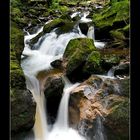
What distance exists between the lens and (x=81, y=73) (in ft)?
24.0

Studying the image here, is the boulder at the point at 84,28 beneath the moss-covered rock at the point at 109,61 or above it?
above

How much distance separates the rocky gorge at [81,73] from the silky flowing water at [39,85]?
0.11ft

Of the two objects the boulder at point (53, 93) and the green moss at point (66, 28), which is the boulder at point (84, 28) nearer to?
the green moss at point (66, 28)

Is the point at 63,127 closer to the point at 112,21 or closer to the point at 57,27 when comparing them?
the point at 57,27

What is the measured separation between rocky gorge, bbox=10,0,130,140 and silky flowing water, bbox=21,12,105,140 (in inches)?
1.3

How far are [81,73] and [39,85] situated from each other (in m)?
1.17

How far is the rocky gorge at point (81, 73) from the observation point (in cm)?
527

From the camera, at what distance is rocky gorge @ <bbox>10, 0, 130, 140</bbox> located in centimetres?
527

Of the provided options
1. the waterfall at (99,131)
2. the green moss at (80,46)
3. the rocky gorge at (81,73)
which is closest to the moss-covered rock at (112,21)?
the rocky gorge at (81,73)

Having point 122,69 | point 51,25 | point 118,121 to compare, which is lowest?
point 118,121

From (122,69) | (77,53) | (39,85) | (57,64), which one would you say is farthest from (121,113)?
(57,64)

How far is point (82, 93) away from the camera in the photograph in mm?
6078

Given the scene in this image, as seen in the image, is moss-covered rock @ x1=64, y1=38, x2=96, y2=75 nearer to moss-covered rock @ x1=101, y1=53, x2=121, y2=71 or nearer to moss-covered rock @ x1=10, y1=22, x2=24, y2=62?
moss-covered rock @ x1=101, y1=53, x2=121, y2=71
